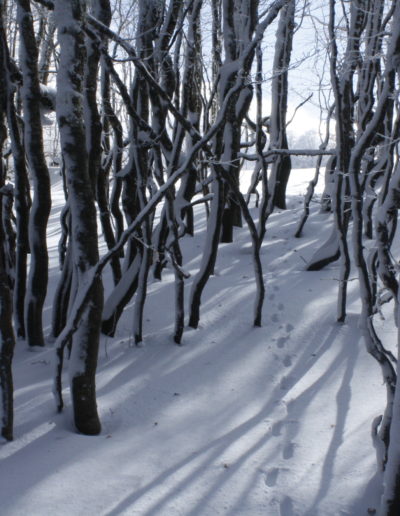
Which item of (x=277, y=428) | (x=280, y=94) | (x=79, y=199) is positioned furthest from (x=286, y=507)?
(x=280, y=94)

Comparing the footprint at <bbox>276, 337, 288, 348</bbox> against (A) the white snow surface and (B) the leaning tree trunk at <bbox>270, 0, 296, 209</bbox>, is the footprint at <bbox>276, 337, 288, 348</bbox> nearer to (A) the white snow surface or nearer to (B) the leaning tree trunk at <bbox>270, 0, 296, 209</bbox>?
(A) the white snow surface

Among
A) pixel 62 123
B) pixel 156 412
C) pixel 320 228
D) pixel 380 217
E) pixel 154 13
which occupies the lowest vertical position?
pixel 156 412

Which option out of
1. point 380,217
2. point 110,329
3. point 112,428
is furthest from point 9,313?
point 380,217

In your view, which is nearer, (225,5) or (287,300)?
(225,5)

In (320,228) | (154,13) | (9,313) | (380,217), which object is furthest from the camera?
(320,228)

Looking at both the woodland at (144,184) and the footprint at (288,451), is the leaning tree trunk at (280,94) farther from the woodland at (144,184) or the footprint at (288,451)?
the footprint at (288,451)

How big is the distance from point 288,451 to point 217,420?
2.08ft

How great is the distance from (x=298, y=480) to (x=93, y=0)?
417 centimetres

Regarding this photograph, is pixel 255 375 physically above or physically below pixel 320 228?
below

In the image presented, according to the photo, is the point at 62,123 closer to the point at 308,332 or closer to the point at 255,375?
the point at 255,375

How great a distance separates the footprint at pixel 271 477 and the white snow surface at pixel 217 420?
1 centimetres

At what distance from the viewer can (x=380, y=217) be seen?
290 cm

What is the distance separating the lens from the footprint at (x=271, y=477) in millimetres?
3077

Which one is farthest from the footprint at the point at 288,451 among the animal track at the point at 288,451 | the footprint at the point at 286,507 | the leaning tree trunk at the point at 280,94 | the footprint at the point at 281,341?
the leaning tree trunk at the point at 280,94
